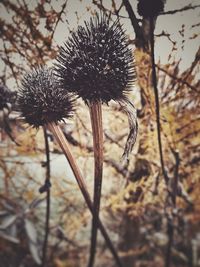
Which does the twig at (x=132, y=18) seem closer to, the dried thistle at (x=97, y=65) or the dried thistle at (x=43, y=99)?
the dried thistle at (x=97, y=65)

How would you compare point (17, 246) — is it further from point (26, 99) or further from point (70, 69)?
point (70, 69)

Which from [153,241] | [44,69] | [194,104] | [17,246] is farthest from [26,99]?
[153,241]

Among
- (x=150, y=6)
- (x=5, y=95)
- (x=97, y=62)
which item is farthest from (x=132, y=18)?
(x=5, y=95)

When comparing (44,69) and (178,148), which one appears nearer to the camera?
(44,69)

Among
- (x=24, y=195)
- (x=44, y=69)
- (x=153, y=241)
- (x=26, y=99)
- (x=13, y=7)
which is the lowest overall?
(x=153, y=241)

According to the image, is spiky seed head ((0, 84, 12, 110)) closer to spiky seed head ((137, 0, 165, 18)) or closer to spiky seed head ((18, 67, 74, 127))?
spiky seed head ((18, 67, 74, 127))

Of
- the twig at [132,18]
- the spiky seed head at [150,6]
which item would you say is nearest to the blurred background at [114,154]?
the twig at [132,18]

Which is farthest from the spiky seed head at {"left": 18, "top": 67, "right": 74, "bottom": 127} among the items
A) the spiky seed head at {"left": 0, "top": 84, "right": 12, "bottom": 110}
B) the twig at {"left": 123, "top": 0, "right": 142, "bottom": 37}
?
the twig at {"left": 123, "top": 0, "right": 142, "bottom": 37}
